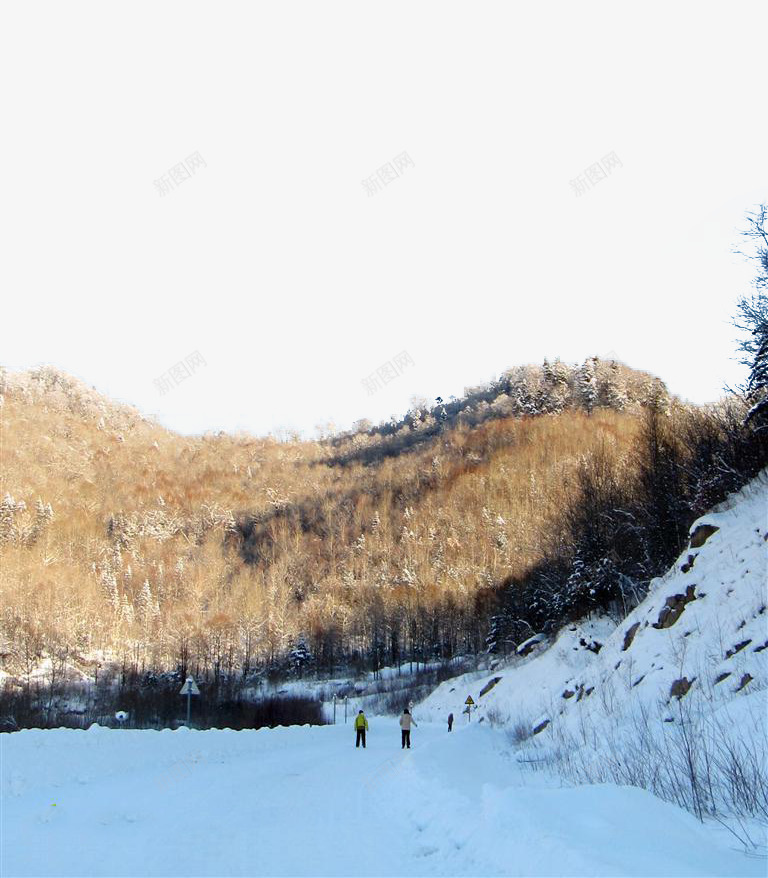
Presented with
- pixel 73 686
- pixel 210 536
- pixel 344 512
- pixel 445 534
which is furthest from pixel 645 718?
pixel 210 536

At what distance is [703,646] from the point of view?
1338cm

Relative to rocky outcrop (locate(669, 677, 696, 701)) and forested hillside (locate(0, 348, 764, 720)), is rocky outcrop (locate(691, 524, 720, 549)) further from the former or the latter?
rocky outcrop (locate(669, 677, 696, 701))

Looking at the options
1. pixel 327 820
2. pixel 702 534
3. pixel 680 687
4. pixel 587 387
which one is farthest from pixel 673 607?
pixel 587 387

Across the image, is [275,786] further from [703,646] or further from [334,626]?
[334,626]

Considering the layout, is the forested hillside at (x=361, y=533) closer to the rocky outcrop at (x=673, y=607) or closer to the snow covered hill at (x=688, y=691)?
the snow covered hill at (x=688, y=691)

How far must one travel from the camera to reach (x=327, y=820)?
9602mm

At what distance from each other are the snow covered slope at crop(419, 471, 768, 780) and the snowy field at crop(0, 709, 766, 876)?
8.10 ft

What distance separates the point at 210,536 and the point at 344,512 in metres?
30.9

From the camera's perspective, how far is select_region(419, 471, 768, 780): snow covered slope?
11094 millimetres

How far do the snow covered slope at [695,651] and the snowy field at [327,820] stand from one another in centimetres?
247

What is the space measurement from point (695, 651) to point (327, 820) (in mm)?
7999

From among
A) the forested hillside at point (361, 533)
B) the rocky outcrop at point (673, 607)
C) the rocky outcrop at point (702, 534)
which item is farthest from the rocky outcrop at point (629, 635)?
the forested hillside at point (361, 533)

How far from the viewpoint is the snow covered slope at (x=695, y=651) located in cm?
1109

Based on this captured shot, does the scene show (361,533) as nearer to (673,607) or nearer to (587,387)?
(587,387)
